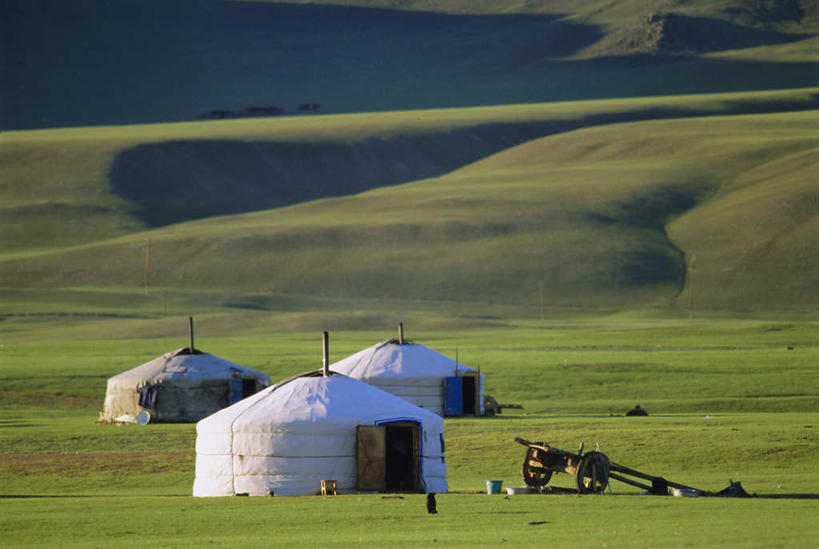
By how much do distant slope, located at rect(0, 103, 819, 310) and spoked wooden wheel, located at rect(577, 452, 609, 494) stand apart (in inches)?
2579

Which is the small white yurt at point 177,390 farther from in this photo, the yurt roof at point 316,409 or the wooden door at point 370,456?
the wooden door at point 370,456

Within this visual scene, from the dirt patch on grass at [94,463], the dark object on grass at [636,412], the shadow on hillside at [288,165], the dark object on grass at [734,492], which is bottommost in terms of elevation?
the dark object on grass at [734,492]

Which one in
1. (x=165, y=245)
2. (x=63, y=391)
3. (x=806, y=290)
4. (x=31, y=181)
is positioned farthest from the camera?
(x=31, y=181)

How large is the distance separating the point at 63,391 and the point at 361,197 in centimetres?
8609

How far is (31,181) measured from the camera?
5246 inches

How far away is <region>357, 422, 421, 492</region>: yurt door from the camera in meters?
20.2

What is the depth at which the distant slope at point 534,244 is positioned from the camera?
8869 cm

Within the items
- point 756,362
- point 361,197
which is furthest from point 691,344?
point 361,197

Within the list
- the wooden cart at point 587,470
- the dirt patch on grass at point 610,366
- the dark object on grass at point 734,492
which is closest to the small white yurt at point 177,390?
the dirt patch on grass at point 610,366

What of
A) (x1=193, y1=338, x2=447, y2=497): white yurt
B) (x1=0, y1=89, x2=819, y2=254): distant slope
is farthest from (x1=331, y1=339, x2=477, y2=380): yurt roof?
(x1=0, y1=89, x2=819, y2=254): distant slope

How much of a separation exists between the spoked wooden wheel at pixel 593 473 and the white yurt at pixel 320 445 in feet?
8.84

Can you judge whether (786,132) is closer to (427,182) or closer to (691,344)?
(427,182)

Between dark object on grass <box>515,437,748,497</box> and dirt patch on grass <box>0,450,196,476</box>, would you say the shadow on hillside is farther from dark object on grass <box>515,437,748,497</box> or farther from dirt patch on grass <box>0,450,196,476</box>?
dark object on grass <box>515,437,748,497</box>

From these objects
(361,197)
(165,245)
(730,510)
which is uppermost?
(361,197)
